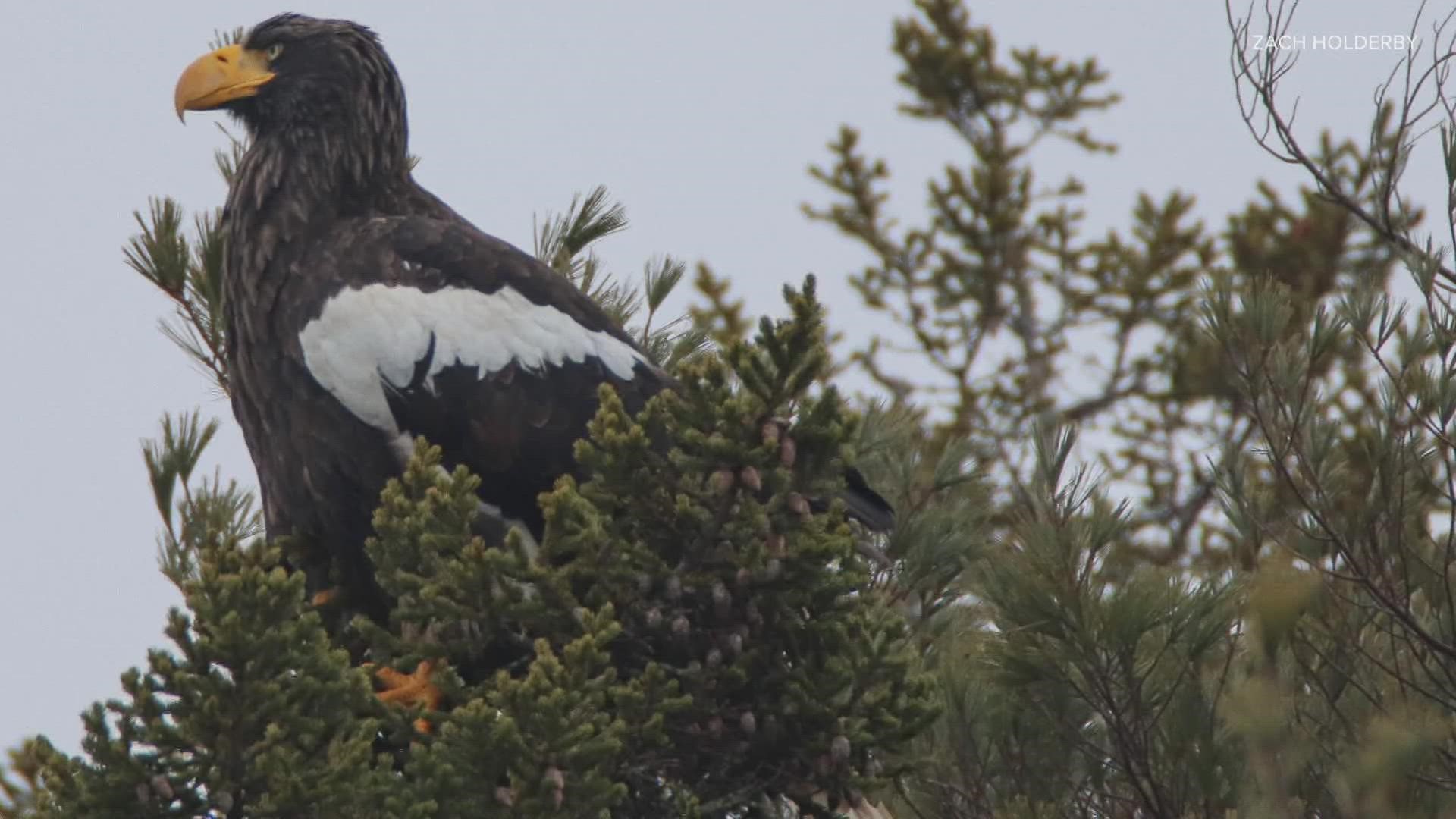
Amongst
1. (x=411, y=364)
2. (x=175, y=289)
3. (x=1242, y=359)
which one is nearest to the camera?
(x=1242, y=359)

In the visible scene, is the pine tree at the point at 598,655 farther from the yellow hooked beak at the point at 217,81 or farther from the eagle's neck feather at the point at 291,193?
the yellow hooked beak at the point at 217,81

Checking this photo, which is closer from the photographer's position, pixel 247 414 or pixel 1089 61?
pixel 247 414

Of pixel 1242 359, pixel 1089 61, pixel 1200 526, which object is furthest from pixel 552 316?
pixel 1089 61

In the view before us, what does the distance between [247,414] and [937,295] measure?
6.30 meters

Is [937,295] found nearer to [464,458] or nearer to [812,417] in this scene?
[464,458]

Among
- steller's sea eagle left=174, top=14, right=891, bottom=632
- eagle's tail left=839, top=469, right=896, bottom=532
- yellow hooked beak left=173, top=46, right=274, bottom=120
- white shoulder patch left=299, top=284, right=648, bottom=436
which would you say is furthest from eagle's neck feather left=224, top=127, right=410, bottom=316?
eagle's tail left=839, top=469, right=896, bottom=532

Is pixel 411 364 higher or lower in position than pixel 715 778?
higher

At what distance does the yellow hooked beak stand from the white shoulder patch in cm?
112

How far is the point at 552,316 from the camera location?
Result: 17.0ft

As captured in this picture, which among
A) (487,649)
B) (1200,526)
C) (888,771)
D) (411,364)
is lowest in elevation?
(888,771)

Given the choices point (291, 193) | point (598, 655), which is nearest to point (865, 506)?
point (598, 655)

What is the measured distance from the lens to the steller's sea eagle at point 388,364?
4988mm

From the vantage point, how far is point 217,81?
19.4 feet

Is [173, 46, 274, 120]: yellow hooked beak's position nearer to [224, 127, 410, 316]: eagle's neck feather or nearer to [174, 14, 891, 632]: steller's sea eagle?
[224, 127, 410, 316]: eagle's neck feather
